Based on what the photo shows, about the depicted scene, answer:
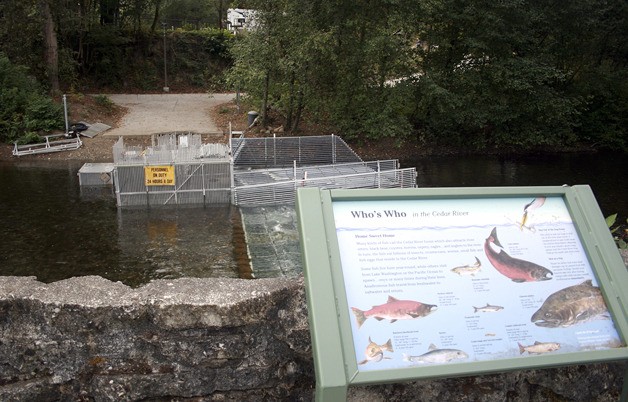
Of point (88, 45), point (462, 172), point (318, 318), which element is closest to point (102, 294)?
point (318, 318)

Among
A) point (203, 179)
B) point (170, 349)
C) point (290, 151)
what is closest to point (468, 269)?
point (170, 349)

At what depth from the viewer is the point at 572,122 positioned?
100 feet

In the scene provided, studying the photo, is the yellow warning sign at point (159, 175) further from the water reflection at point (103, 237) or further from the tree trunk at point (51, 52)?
the tree trunk at point (51, 52)

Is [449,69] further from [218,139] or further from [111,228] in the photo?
[111,228]

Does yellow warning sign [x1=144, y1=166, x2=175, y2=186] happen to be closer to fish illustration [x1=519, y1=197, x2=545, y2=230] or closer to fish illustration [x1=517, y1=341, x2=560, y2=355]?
fish illustration [x1=519, y1=197, x2=545, y2=230]

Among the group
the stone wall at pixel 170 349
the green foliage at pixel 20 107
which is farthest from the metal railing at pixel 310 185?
the green foliage at pixel 20 107

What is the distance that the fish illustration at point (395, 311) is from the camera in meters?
2.96

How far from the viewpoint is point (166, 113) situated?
106 feet

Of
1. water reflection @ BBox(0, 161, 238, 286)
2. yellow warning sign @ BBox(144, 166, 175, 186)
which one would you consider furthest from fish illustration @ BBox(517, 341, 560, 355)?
yellow warning sign @ BBox(144, 166, 175, 186)

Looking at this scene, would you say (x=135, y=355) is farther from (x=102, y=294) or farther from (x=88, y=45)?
(x=88, y=45)

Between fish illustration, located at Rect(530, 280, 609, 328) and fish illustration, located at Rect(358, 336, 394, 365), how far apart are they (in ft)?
2.78

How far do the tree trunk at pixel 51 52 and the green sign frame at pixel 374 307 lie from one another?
30632mm

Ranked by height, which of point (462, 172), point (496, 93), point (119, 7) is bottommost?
point (462, 172)

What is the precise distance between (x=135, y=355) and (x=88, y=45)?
38.4m
